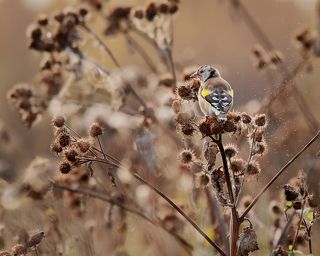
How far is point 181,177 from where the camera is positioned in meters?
4.38

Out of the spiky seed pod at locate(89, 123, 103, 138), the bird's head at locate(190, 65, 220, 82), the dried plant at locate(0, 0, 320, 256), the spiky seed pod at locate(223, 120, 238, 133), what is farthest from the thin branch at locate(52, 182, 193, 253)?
the spiky seed pod at locate(223, 120, 238, 133)

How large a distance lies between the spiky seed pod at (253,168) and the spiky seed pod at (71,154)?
1.93ft

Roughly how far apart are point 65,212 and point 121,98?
2.18 feet

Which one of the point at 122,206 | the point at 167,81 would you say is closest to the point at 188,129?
the point at 122,206

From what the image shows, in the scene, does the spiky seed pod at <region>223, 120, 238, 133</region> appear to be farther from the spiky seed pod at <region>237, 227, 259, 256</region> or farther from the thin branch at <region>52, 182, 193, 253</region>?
the thin branch at <region>52, 182, 193, 253</region>

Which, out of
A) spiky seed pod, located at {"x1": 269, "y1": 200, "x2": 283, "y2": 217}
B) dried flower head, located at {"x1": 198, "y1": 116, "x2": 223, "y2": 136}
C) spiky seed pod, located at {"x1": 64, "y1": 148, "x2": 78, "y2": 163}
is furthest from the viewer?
spiky seed pod, located at {"x1": 269, "y1": 200, "x2": 283, "y2": 217}

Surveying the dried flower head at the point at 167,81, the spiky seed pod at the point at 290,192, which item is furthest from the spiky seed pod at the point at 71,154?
the dried flower head at the point at 167,81

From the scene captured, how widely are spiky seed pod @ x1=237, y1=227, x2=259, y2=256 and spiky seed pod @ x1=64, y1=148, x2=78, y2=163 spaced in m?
0.62

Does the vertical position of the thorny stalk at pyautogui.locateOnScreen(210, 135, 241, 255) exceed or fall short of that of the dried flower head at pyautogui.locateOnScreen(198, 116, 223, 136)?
it falls short

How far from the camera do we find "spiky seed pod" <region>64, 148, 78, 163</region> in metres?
2.81

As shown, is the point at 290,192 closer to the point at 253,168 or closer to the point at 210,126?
the point at 253,168

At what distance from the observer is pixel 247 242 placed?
2742mm

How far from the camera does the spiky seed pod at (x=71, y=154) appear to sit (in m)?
2.81

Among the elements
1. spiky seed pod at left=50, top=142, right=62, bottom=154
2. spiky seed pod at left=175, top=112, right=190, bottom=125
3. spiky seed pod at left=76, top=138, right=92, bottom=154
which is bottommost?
spiky seed pod at left=175, top=112, right=190, bottom=125
